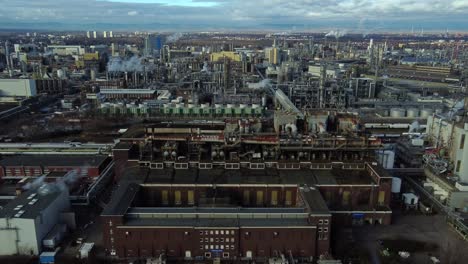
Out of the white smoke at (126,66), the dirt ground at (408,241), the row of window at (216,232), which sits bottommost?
the dirt ground at (408,241)

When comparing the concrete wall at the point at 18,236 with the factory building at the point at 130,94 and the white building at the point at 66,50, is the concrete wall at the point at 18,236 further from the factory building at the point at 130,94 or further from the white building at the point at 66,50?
the white building at the point at 66,50

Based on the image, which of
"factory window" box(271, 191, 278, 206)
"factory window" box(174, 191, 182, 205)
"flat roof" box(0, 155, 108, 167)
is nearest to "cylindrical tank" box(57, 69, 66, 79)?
"flat roof" box(0, 155, 108, 167)

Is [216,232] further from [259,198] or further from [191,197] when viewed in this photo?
[259,198]

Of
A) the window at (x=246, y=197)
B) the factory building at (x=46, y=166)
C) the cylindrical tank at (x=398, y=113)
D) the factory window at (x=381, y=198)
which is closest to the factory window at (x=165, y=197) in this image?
the window at (x=246, y=197)

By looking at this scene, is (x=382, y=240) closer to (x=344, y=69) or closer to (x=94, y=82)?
(x=94, y=82)

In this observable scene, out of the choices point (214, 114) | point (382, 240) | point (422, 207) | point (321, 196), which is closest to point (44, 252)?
point (321, 196)

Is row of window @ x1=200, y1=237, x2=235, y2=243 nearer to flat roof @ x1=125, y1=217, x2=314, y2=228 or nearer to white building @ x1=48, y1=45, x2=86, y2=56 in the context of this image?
flat roof @ x1=125, y1=217, x2=314, y2=228

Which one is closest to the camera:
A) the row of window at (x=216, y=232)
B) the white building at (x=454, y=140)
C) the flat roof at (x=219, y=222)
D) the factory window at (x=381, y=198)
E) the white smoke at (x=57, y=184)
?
the row of window at (x=216, y=232)

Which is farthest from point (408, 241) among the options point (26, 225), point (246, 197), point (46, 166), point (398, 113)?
point (398, 113)
